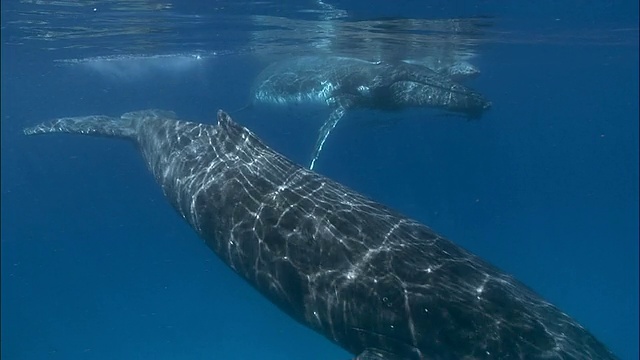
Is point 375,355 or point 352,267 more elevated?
point 352,267

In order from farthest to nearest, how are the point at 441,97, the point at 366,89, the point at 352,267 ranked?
the point at 366,89 < the point at 441,97 < the point at 352,267

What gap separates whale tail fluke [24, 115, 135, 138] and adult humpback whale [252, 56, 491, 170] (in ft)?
19.0

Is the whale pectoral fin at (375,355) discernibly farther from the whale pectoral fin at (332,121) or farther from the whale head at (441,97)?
the whale pectoral fin at (332,121)

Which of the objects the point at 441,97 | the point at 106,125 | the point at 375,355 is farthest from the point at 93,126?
the point at 375,355

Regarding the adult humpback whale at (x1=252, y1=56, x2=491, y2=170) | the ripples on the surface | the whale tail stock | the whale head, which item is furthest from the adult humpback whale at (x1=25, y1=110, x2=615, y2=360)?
the ripples on the surface

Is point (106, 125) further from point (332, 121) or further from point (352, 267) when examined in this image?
point (352, 267)

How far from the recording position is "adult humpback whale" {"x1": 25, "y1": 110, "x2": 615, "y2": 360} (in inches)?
297

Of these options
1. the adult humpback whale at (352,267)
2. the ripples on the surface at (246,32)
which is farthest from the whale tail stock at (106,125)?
the ripples on the surface at (246,32)

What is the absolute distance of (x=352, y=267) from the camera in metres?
8.57

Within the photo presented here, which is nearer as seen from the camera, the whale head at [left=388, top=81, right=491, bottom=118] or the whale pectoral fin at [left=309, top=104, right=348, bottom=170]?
the whale head at [left=388, top=81, right=491, bottom=118]

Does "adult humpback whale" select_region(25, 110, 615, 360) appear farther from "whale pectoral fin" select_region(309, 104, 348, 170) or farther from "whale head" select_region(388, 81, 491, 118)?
"whale head" select_region(388, 81, 491, 118)

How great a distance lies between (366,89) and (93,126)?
982 centimetres

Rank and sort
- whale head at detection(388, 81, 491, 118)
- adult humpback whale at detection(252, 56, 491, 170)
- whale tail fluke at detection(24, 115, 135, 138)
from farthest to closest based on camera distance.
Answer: adult humpback whale at detection(252, 56, 491, 170)
whale head at detection(388, 81, 491, 118)
whale tail fluke at detection(24, 115, 135, 138)

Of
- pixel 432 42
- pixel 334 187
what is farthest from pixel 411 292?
pixel 432 42
